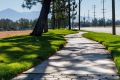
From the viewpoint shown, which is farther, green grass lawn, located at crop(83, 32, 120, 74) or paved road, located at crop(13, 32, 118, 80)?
green grass lawn, located at crop(83, 32, 120, 74)

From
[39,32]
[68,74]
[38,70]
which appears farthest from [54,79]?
[39,32]

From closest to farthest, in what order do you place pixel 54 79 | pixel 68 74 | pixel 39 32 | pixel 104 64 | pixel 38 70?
1. pixel 54 79
2. pixel 68 74
3. pixel 38 70
4. pixel 104 64
5. pixel 39 32

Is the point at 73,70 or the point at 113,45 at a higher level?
the point at 73,70

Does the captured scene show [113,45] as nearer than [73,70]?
No

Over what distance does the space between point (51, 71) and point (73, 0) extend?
70.9 metres

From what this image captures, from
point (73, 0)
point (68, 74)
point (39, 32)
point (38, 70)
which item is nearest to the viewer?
point (68, 74)

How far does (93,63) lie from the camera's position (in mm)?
13172

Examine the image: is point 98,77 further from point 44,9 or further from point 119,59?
point 44,9

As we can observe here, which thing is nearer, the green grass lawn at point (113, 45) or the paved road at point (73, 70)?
the paved road at point (73, 70)

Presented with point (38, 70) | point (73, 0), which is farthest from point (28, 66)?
point (73, 0)

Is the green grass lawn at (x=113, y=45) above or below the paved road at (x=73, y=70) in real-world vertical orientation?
below

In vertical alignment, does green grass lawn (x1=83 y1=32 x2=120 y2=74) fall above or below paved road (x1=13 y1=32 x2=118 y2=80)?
below

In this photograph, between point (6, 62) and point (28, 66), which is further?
point (6, 62)

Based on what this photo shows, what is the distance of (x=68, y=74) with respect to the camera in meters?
10.7
